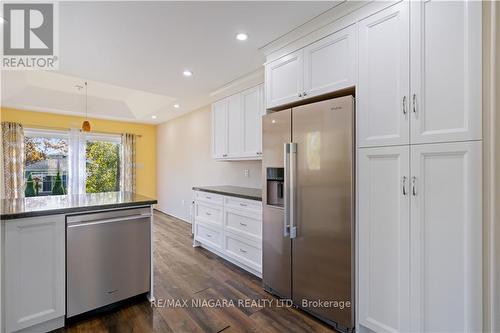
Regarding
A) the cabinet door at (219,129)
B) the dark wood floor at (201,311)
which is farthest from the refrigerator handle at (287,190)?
the cabinet door at (219,129)

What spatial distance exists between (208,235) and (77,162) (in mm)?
4115

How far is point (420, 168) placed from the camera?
154 centimetres

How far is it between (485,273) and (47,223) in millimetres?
2937

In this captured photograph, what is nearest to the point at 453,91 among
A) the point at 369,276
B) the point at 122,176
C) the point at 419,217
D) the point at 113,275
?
the point at 419,217

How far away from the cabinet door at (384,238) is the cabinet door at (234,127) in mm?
2036

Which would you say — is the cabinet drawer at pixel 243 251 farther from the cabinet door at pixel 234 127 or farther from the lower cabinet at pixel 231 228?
the cabinet door at pixel 234 127

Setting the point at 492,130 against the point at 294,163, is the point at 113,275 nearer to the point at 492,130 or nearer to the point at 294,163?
the point at 294,163

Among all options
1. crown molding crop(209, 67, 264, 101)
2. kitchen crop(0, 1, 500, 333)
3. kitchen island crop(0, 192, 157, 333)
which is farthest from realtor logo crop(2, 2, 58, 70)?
crown molding crop(209, 67, 264, 101)

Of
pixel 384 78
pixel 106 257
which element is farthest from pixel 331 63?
pixel 106 257

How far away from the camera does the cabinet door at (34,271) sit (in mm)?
1705

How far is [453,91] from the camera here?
4.62 ft

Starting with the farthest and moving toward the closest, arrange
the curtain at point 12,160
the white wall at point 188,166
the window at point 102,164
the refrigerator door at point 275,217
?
the window at point 102,164 → the curtain at point 12,160 → the white wall at point 188,166 → the refrigerator door at point 275,217

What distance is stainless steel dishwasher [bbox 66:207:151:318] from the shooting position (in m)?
1.97

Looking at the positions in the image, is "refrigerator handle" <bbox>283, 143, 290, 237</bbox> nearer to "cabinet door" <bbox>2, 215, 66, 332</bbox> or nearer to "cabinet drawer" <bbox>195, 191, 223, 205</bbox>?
"cabinet drawer" <bbox>195, 191, 223, 205</bbox>
